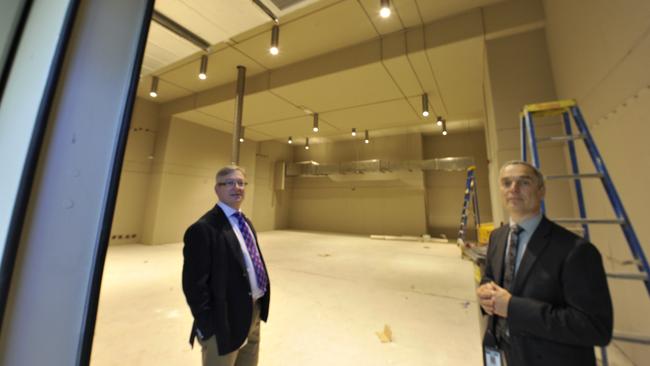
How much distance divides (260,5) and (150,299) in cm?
325

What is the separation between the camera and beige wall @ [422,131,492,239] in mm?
7477

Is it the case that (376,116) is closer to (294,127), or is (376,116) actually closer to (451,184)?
(294,127)

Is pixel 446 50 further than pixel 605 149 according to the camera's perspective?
Yes

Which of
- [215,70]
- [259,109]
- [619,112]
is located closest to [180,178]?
[259,109]

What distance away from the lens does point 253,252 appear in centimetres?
133

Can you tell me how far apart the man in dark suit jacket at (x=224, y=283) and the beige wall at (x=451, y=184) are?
25.7ft

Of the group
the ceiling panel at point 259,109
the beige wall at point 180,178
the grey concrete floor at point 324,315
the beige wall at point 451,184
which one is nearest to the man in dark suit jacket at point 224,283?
the grey concrete floor at point 324,315

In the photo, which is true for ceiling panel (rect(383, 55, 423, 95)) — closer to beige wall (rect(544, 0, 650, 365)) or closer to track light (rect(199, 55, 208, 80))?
beige wall (rect(544, 0, 650, 365))

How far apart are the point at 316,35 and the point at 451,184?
6617 millimetres

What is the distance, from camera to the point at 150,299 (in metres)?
2.57

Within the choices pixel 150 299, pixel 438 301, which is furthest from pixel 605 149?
pixel 150 299

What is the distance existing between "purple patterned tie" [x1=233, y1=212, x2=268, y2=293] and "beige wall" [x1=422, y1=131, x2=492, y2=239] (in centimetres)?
776

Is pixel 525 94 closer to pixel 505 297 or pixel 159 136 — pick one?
pixel 505 297

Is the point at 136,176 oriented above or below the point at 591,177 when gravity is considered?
above
